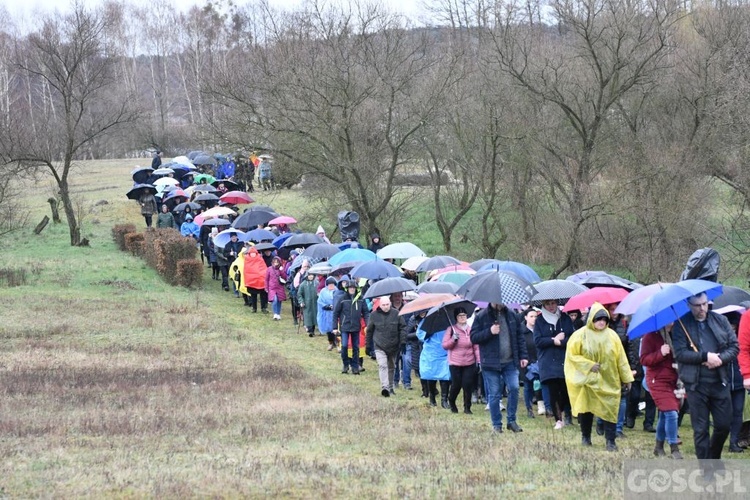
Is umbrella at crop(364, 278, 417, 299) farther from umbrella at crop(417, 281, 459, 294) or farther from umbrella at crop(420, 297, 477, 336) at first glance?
umbrella at crop(420, 297, 477, 336)

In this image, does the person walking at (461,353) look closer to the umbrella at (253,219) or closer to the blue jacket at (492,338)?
the blue jacket at (492,338)

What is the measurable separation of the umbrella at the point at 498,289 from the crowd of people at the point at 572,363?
0.59ft

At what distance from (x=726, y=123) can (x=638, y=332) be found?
20.4 meters

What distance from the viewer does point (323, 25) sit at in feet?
112

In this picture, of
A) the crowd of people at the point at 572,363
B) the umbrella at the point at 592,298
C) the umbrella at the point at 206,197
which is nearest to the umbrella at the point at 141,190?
the umbrella at the point at 206,197

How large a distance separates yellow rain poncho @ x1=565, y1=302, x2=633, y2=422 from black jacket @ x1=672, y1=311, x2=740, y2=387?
55.6 inches

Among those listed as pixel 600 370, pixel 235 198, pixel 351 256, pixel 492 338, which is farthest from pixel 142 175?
pixel 600 370

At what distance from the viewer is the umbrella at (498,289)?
489 inches

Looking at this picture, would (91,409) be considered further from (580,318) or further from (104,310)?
(104,310)

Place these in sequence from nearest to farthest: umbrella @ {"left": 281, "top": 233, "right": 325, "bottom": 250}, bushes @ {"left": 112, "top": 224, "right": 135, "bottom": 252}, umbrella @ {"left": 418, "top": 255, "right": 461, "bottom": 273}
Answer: umbrella @ {"left": 418, "top": 255, "right": 461, "bottom": 273}
umbrella @ {"left": 281, "top": 233, "right": 325, "bottom": 250}
bushes @ {"left": 112, "top": 224, "right": 135, "bottom": 252}

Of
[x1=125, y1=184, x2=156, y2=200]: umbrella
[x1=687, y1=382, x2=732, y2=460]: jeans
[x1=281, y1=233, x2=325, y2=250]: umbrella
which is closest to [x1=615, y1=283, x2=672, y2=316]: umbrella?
[x1=687, y1=382, x2=732, y2=460]: jeans

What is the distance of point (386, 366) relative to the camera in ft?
50.8

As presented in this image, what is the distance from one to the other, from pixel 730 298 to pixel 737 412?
5.31 ft

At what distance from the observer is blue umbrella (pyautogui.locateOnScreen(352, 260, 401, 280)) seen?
18.9 m
